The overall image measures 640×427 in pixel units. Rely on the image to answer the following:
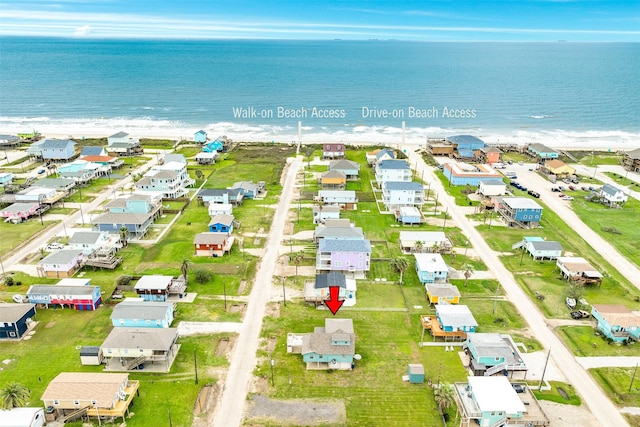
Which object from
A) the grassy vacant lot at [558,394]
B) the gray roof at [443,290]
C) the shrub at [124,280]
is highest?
the gray roof at [443,290]

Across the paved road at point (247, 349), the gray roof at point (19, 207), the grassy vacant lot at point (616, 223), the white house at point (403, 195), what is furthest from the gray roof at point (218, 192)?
the grassy vacant lot at point (616, 223)

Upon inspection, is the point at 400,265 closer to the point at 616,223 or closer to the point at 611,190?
the point at 616,223

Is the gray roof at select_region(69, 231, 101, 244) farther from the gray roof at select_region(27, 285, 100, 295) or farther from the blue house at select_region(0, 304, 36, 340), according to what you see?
the blue house at select_region(0, 304, 36, 340)

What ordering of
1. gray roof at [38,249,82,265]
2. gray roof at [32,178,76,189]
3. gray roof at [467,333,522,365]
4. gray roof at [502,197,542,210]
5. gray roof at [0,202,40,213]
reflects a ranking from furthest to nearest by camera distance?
gray roof at [32,178,76,189]
gray roof at [502,197,542,210]
gray roof at [0,202,40,213]
gray roof at [38,249,82,265]
gray roof at [467,333,522,365]

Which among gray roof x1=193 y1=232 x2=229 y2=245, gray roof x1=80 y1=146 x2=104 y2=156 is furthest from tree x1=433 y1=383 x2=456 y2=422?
gray roof x1=80 y1=146 x2=104 y2=156

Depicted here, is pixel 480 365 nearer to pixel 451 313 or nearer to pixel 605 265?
pixel 451 313

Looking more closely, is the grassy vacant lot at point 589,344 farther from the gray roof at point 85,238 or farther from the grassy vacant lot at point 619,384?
the gray roof at point 85,238
